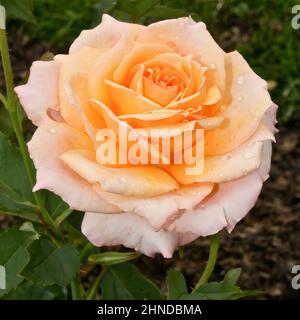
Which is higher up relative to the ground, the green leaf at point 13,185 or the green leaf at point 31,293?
the green leaf at point 13,185

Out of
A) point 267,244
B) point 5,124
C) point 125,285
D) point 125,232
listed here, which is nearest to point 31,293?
point 125,285

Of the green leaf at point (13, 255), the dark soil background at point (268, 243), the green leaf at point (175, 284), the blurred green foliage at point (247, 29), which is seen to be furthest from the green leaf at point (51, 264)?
the blurred green foliage at point (247, 29)

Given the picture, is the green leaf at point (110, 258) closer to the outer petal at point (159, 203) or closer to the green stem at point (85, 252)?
the green stem at point (85, 252)

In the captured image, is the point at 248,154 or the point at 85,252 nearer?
the point at 248,154

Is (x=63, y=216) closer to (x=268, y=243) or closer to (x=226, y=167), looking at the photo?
(x=226, y=167)

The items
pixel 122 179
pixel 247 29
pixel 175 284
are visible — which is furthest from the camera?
pixel 247 29

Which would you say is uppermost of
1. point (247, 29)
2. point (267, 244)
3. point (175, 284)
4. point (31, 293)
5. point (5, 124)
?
point (5, 124)

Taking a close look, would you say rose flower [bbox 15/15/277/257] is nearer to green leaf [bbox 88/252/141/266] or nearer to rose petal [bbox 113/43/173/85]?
rose petal [bbox 113/43/173/85]

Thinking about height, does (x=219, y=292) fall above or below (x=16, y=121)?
below
